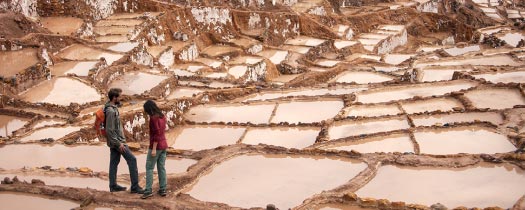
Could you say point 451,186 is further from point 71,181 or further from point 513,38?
point 513,38

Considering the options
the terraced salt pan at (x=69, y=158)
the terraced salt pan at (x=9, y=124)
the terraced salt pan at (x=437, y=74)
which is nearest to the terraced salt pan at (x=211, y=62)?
the terraced salt pan at (x=437, y=74)

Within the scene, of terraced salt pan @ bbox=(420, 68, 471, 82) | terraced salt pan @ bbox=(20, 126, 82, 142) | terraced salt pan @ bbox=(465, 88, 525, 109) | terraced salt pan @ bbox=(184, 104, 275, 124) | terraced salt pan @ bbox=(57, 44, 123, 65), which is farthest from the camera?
terraced salt pan @ bbox=(57, 44, 123, 65)

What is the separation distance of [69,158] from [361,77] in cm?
1272

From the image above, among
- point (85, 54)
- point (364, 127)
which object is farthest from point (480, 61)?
point (85, 54)

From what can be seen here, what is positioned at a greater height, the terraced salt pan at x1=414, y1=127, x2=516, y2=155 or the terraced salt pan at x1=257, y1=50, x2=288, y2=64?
the terraced salt pan at x1=414, y1=127, x2=516, y2=155

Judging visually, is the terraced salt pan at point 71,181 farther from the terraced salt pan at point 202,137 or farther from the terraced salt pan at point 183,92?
the terraced salt pan at point 183,92

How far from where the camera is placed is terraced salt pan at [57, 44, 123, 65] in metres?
19.3

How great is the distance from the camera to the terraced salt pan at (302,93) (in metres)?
15.5

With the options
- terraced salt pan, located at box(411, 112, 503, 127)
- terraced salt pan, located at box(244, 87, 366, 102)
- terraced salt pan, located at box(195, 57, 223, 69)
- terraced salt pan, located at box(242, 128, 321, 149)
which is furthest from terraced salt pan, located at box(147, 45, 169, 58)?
terraced salt pan, located at box(411, 112, 503, 127)

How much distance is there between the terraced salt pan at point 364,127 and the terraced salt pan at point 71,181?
15.1ft

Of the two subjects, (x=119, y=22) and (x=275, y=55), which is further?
(x=275, y=55)

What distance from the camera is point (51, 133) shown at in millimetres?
11336

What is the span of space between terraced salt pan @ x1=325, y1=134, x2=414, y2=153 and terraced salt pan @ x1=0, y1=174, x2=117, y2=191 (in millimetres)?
3950

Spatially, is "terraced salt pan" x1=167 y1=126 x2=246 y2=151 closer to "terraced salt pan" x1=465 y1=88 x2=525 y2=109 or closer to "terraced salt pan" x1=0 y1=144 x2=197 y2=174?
"terraced salt pan" x1=0 y1=144 x2=197 y2=174
